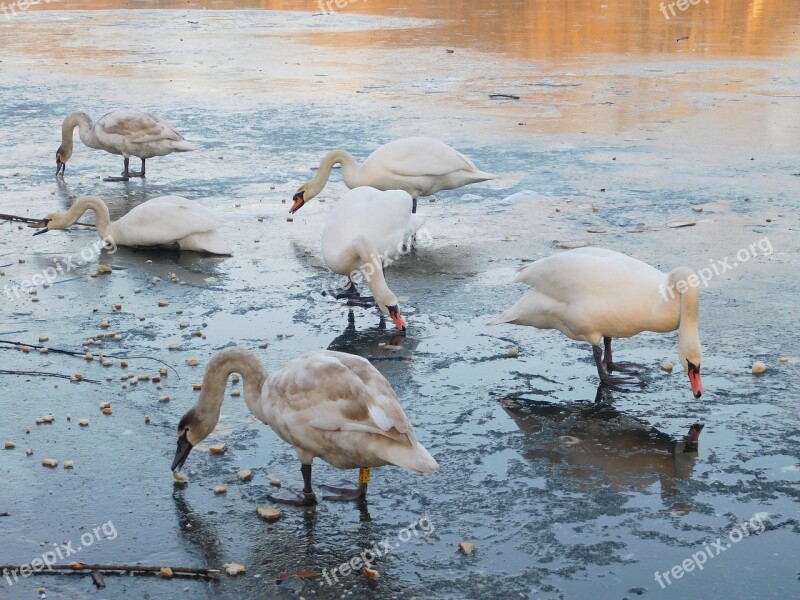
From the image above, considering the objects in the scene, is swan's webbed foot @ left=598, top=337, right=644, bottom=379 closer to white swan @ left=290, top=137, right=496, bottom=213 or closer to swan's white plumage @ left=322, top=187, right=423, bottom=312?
swan's white plumage @ left=322, top=187, right=423, bottom=312

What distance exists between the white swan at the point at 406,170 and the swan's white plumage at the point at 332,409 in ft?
17.3

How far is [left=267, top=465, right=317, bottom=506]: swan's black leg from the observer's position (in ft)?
17.8

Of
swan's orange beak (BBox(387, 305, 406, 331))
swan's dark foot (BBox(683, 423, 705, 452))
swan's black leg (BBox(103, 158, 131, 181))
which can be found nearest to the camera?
swan's dark foot (BBox(683, 423, 705, 452))

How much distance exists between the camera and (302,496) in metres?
5.50

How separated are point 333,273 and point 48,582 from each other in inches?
196

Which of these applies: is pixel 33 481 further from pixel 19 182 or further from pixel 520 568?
pixel 19 182

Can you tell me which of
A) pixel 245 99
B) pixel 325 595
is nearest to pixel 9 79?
pixel 245 99

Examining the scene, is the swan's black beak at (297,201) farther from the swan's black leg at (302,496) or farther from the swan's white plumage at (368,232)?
the swan's black leg at (302,496)

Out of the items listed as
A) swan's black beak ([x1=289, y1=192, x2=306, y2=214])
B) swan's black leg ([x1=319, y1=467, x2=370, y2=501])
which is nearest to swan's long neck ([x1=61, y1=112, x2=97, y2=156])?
swan's black beak ([x1=289, y1=192, x2=306, y2=214])

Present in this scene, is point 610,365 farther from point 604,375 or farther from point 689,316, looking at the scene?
point 689,316

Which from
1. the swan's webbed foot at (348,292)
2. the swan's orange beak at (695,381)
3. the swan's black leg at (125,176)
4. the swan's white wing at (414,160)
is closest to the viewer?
the swan's orange beak at (695,381)

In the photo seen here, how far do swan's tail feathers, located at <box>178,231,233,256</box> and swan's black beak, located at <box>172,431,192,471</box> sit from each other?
4.32 metres

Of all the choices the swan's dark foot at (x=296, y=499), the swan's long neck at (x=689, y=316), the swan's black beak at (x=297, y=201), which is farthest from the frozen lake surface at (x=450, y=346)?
the swan's long neck at (x=689, y=316)

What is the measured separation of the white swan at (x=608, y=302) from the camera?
6371mm
